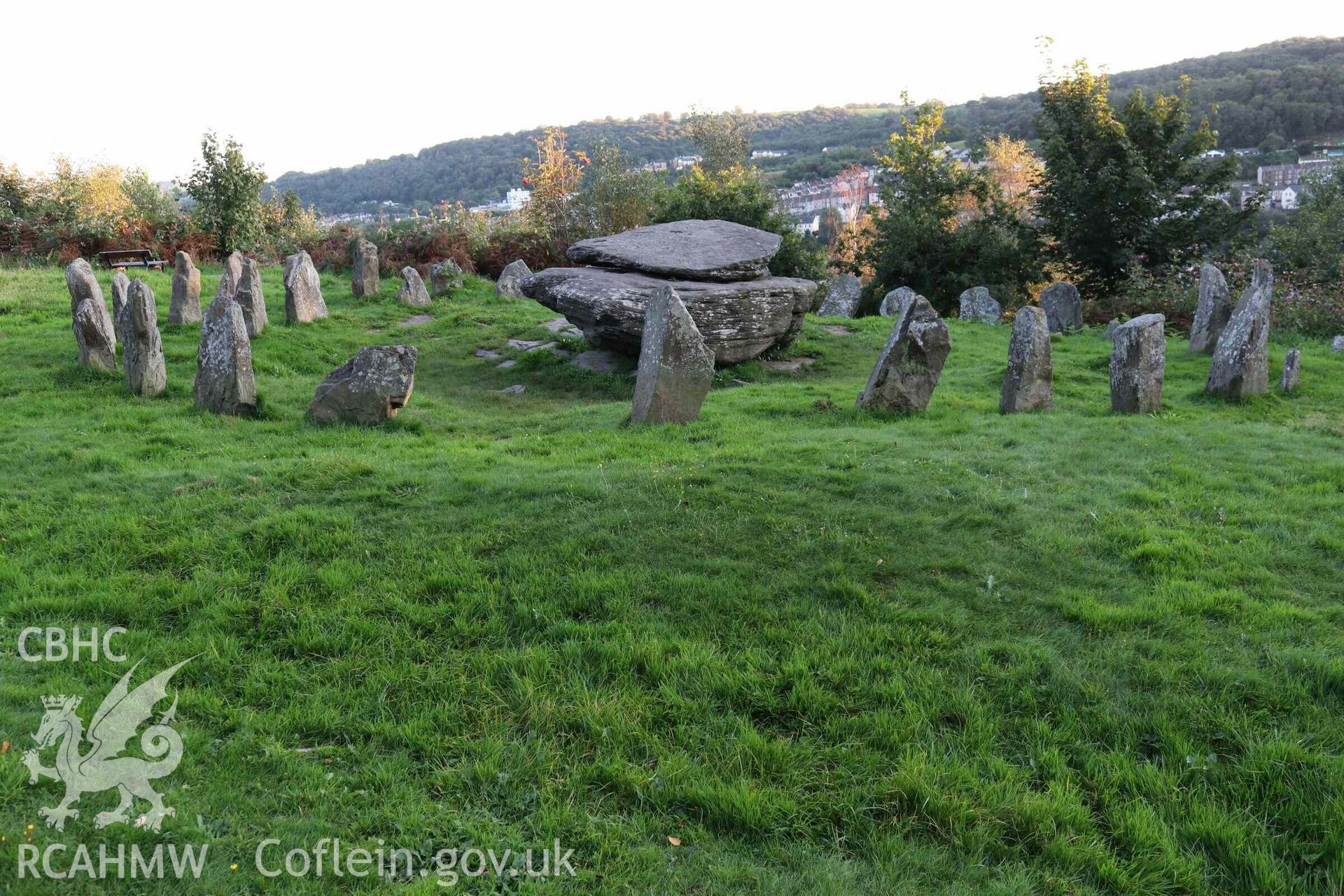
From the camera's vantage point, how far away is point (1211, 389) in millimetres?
13344

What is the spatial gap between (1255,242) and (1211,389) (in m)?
16.6

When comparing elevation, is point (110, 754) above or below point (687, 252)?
below

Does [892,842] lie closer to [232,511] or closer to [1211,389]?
[232,511]

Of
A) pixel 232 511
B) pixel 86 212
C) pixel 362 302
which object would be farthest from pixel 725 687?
pixel 86 212

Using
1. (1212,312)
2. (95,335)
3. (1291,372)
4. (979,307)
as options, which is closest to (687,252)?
(95,335)

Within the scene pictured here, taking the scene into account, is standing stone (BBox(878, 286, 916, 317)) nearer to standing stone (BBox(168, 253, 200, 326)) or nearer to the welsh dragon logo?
standing stone (BBox(168, 253, 200, 326))

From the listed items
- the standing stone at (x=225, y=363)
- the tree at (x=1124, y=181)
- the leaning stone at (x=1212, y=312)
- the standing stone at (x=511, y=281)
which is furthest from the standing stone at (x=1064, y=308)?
the standing stone at (x=225, y=363)

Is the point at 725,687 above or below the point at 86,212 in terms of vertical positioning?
below

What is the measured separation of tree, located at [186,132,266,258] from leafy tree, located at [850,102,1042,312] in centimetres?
2096

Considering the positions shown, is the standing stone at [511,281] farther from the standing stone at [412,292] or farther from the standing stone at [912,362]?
the standing stone at [912,362]

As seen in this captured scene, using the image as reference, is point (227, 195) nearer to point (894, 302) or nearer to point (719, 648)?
point (894, 302)

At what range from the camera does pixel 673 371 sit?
11.3 m

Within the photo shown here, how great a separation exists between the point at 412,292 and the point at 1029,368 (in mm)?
16591

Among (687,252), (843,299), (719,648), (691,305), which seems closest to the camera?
(719,648)
